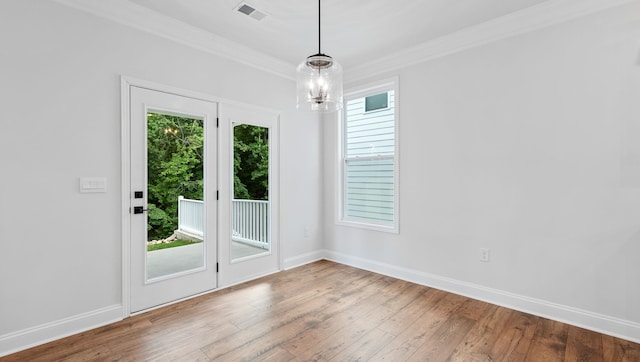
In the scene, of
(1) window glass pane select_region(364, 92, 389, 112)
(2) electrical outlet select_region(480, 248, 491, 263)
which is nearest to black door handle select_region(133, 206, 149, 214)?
(1) window glass pane select_region(364, 92, 389, 112)

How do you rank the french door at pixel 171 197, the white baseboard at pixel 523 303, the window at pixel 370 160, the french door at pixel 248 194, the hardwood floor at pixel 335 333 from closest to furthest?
the hardwood floor at pixel 335 333
the white baseboard at pixel 523 303
the french door at pixel 171 197
the french door at pixel 248 194
the window at pixel 370 160

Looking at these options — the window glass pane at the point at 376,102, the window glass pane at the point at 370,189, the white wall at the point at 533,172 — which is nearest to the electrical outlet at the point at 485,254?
the white wall at the point at 533,172

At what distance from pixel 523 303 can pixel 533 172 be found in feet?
4.04

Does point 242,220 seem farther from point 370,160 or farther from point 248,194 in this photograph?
point 370,160

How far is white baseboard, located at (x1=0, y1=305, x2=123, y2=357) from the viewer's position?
2156 millimetres

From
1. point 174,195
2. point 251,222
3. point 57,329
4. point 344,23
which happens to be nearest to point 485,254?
point 251,222

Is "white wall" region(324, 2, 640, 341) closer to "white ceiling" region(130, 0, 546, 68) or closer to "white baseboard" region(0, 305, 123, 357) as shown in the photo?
"white ceiling" region(130, 0, 546, 68)

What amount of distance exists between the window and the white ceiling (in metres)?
0.74

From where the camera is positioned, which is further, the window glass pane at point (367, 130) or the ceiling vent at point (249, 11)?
the window glass pane at point (367, 130)

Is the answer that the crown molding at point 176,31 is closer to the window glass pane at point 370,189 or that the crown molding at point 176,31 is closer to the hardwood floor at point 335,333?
the window glass pane at point 370,189

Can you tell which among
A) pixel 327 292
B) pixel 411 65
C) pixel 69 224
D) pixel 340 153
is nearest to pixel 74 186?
pixel 69 224

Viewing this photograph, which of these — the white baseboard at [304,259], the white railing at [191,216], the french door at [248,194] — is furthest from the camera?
the white baseboard at [304,259]

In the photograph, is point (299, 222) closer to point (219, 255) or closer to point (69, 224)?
point (219, 255)

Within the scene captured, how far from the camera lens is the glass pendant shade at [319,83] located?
223 cm
